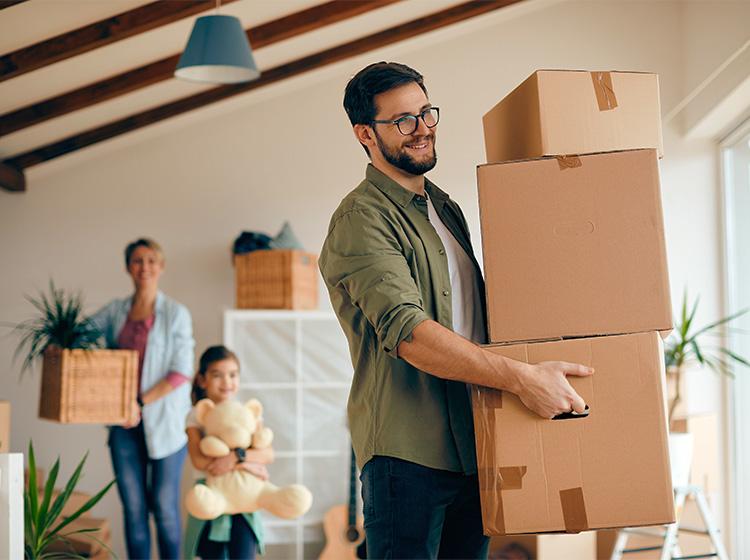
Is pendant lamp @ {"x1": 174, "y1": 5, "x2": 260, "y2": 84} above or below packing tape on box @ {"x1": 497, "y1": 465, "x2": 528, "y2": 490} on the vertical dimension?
above

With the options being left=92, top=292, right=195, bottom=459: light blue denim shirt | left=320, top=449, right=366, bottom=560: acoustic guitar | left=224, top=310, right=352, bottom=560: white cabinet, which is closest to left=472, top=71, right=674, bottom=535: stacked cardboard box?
left=92, top=292, right=195, bottom=459: light blue denim shirt

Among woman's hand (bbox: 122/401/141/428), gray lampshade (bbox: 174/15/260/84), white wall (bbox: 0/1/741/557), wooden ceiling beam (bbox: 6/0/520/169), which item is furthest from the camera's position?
white wall (bbox: 0/1/741/557)

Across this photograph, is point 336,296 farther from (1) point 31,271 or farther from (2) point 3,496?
(1) point 31,271

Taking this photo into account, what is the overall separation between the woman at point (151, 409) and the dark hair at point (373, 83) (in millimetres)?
2463

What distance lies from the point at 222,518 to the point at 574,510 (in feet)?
6.84

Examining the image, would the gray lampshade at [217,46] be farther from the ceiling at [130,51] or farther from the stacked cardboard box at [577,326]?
the stacked cardboard box at [577,326]

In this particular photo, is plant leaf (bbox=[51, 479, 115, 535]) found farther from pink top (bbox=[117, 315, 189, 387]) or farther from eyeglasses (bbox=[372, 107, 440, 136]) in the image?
eyeglasses (bbox=[372, 107, 440, 136])

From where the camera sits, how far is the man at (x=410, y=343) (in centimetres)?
159

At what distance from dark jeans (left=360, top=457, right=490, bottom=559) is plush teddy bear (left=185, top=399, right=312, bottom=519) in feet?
5.72

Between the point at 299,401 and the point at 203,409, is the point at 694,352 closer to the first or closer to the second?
the point at 299,401

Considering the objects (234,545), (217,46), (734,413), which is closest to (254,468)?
(234,545)

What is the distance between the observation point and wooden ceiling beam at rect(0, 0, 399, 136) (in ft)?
14.4

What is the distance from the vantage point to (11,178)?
5.14 meters

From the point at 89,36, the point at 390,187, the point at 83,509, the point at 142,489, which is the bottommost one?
the point at 142,489
